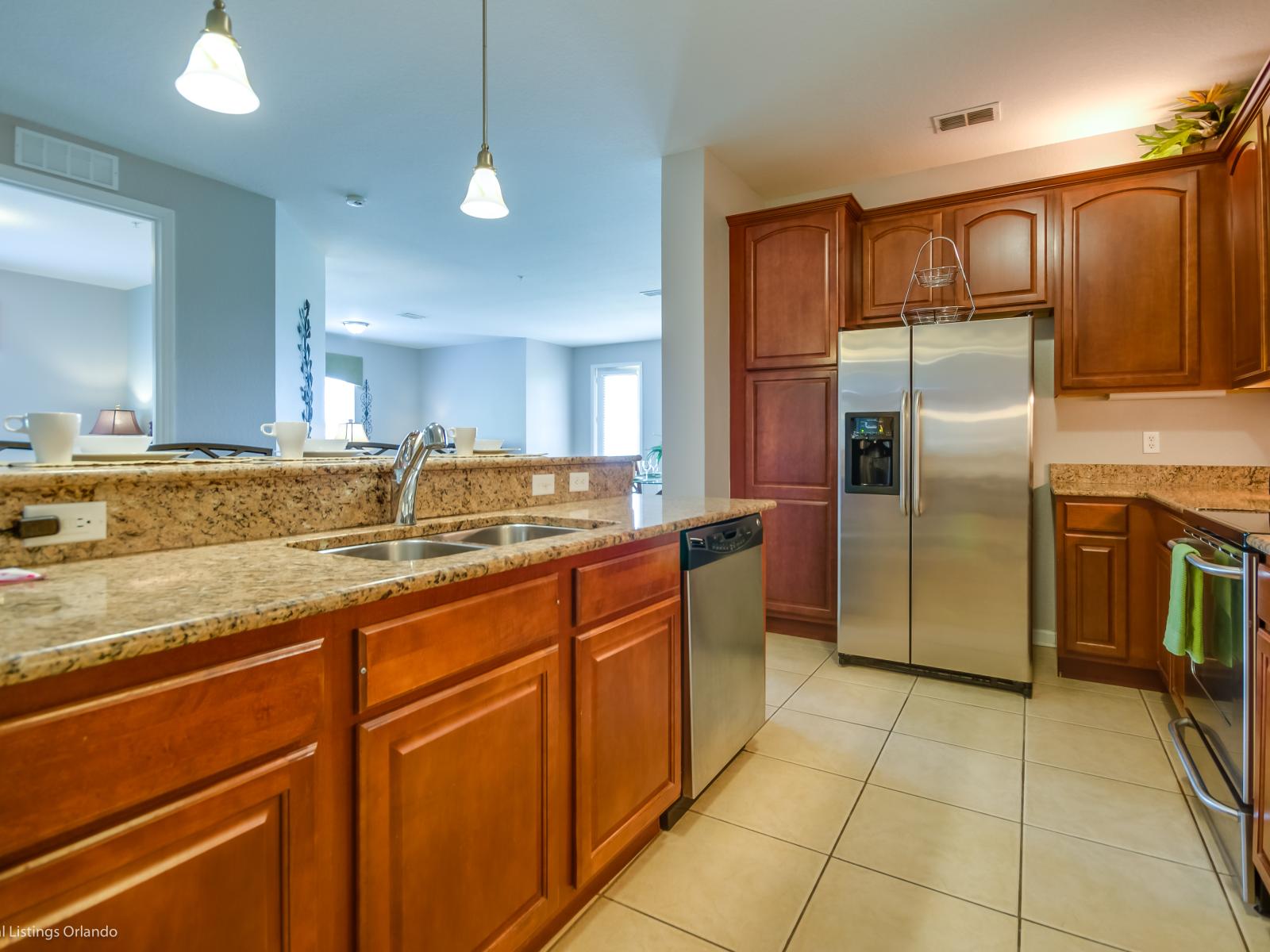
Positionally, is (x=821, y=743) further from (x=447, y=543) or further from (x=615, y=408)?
(x=615, y=408)

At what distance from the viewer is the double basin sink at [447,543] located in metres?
1.57

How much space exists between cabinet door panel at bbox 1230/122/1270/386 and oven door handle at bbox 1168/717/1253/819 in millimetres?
1332

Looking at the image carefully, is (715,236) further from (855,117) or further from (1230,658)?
(1230,658)

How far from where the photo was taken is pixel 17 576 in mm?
986

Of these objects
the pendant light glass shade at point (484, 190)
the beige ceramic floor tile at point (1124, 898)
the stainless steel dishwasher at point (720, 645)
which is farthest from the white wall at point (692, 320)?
the beige ceramic floor tile at point (1124, 898)

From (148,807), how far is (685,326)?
10.3 ft

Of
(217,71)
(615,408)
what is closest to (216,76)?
(217,71)

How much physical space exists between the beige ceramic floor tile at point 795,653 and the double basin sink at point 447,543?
182 centimetres

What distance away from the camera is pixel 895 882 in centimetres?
162

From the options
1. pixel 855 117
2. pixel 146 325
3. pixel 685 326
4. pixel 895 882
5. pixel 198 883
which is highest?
pixel 855 117

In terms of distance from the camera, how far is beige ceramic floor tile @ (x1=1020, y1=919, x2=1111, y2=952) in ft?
4.59

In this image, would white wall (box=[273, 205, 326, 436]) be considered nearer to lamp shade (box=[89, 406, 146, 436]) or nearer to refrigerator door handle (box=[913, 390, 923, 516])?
lamp shade (box=[89, 406, 146, 436])

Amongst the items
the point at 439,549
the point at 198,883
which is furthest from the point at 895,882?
the point at 198,883

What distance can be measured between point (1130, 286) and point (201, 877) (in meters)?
3.72
